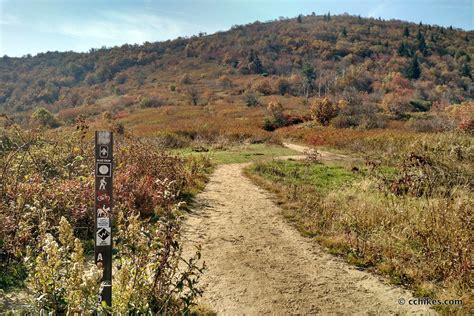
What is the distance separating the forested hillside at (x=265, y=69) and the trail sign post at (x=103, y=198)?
4380 centimetres

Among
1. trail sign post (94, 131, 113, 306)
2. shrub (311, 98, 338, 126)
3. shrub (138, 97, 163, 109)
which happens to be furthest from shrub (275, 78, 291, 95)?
trail sign post (94, 131, 113, 306)

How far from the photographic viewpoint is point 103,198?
339cm

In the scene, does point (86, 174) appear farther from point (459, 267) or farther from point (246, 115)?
point (246, 115)

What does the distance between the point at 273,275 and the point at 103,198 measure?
301cm

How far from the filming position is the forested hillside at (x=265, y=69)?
71.1 metres

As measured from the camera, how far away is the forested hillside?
233 ft

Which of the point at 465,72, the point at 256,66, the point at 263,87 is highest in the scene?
the point at 256,66

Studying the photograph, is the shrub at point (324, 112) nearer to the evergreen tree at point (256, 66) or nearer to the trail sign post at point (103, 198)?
the trail sign post at point (103, 198)

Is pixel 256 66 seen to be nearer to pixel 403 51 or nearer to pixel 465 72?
pixel 403 51

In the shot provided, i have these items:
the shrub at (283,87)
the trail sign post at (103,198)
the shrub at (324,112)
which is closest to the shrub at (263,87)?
the shrub at (283,87)

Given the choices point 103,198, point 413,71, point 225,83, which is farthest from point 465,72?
point 103,198

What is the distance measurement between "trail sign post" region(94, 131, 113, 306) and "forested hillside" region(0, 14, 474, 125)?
43.8 meters

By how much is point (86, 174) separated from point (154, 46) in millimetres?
128781

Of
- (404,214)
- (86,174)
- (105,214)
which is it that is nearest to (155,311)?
(105,214)
